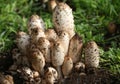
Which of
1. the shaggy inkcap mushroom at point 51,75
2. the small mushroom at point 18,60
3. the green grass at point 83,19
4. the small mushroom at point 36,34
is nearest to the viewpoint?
the shaggy inkcap mushroom at point 51,75

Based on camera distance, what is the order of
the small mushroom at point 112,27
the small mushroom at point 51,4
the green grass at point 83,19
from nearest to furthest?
the green grass at point 83,19, the small mushroom at point 112,27, the small mushroom at point 51,4

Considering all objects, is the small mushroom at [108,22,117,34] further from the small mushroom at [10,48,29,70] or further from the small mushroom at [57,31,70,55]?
the small mushroom at [10,48,29,70]

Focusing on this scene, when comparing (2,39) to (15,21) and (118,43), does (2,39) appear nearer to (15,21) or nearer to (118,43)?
(15,21)

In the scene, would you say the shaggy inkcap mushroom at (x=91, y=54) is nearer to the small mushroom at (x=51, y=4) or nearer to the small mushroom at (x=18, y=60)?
the small mushroom at (x=18, y=60)

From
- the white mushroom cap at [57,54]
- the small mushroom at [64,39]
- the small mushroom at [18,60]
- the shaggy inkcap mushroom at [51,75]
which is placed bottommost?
the shaggy inkcap mushroom at [51,75]

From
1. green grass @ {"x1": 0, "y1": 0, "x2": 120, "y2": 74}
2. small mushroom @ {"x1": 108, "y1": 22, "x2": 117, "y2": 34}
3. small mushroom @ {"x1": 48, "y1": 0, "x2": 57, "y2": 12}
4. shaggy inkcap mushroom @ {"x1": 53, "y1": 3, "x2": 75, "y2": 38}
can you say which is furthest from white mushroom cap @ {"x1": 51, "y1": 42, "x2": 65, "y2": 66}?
small mushroom @ {"x1": 48, "y1": 0, "x2": 57, "y2": 12}

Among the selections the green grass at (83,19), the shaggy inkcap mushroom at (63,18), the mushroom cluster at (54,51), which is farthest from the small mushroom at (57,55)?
the green grass at (83,19)

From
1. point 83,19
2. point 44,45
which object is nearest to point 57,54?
point 44,45

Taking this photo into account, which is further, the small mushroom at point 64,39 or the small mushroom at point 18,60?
the small mushroom at point 18,60

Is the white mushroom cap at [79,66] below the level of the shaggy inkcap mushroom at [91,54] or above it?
below
